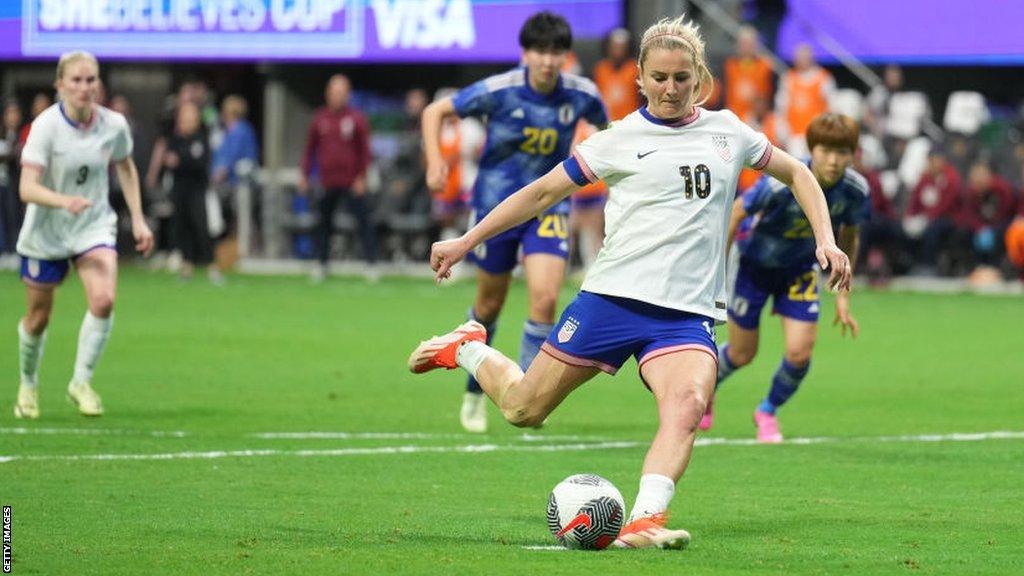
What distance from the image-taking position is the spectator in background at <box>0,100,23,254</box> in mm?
31281

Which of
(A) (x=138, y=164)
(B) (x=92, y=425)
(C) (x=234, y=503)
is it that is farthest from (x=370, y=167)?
(C) (x=234, y=503)

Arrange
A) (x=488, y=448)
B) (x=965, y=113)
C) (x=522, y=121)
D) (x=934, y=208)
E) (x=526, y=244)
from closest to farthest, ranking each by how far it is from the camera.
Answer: (x=488, y=448), (x=526, y=244), (x=522, y=121), (x=934, y=208), (x=965, y=113)

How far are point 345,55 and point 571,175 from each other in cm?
2233

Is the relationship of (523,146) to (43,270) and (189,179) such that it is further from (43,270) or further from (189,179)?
(189,179)

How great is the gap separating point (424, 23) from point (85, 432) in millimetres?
18128

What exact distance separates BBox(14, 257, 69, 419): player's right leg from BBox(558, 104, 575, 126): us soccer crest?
338cm

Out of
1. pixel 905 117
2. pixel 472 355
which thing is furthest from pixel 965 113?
pixel 472 355

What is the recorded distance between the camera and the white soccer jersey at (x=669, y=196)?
853 centimetres

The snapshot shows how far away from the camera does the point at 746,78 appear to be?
2788 centimetres

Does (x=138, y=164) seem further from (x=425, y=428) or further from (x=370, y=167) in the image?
(x=425, y=428)

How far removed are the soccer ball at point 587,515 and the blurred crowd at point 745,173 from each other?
18062 millimetres

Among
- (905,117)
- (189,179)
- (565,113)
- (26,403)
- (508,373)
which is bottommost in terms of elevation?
Answer: (189,179)

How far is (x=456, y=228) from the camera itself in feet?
100

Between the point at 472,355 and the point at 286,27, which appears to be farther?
the point at 286,27
